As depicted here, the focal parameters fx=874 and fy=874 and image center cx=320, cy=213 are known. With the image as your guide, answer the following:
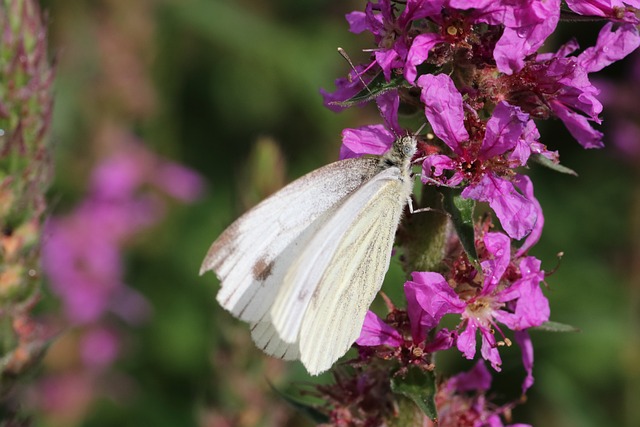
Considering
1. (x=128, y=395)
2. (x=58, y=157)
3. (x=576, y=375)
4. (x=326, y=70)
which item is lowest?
(x=576, y=375)

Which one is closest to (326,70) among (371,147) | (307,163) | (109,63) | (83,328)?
(307,163)

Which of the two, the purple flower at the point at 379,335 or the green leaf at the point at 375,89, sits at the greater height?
the green leaf at the point at 375,89

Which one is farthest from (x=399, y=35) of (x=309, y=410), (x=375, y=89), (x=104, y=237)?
(x=104, y=237)

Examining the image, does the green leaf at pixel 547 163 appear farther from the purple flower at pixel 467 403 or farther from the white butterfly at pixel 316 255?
the purple flower at pixel 467 403

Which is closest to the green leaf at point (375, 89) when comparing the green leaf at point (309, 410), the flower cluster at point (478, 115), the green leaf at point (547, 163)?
the flower cluster at point (478, 115)

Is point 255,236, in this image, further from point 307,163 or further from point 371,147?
point 307,163

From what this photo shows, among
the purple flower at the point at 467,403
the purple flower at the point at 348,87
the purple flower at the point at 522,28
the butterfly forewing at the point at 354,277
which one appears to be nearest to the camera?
the purple flower at the point at 522,28
